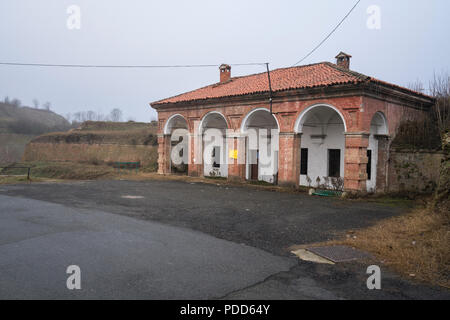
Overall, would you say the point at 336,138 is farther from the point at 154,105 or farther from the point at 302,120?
the point at 154,105

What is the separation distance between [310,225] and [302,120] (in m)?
8.29

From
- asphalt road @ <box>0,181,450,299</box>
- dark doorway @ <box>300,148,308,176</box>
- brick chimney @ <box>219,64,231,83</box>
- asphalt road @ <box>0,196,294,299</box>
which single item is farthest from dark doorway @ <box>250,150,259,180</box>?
asphalt road @ <box>0,196,294,299</box>

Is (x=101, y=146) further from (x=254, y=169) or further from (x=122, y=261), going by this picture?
(x=122, y=261)

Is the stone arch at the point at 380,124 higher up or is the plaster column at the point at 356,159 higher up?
the stone arch at the point at 380,124

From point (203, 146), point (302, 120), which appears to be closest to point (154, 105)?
point (203, 146)

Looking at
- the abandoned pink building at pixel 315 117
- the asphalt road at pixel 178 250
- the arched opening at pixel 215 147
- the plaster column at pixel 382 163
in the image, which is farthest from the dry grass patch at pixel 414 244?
the arched opening at pixel 215 147

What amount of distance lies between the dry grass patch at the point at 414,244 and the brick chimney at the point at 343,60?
11.3 meters

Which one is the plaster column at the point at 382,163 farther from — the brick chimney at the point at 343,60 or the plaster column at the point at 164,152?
the plaster column at the point at 164,152

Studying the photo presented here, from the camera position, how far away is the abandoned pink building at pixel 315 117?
45.7 feet

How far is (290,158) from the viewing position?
16141mm

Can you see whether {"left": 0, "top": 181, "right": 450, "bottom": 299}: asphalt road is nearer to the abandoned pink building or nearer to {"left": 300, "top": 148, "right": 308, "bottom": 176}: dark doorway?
the abandoned pink building

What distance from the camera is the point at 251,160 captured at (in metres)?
21.1

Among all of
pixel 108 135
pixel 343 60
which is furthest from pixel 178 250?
pixel 108 135

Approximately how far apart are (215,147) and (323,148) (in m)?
7.94
